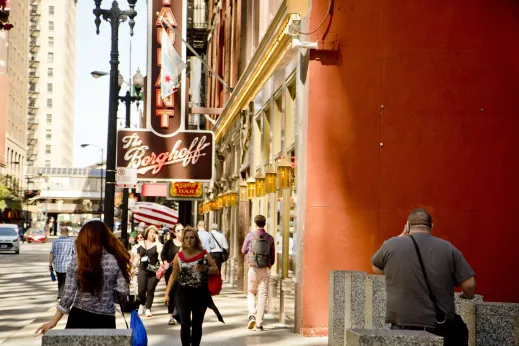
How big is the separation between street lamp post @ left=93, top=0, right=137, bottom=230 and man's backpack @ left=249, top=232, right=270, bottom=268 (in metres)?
4.18

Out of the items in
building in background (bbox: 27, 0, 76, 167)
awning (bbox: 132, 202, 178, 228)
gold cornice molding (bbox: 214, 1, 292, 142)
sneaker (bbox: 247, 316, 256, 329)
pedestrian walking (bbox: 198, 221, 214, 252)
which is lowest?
sneaker (bbox: 247, 316, 256, 329)

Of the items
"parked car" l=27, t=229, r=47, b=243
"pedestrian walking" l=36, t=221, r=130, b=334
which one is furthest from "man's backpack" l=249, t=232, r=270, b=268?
"parked car" l=27, t=229, r=47, b=243

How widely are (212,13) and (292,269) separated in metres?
28.8

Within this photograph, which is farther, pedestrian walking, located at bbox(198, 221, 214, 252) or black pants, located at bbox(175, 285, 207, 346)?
pedestrian walking, located at bbox(198, 221, 214, 252)

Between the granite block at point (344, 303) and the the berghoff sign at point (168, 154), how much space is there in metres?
13.5

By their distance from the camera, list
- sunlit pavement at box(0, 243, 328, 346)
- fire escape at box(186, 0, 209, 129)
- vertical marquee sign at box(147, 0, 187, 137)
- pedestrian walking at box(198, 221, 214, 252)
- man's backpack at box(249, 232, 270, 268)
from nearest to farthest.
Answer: sunlit pavement at box(0, 243, 328, 346) < man's backpack at box(249, 232, 270, 268) < pedestrian walking at box(198, 221, 214, 252) < vertical marquee sign at box(147, 0, 187, 137) < fire escape at box(186, 0, 209, 129)

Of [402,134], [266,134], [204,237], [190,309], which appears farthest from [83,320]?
[266,134]

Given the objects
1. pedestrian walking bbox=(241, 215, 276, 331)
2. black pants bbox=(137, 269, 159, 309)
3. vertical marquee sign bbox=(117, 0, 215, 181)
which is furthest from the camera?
vertical marquee sign bbox=(117, 0, 215, 181)

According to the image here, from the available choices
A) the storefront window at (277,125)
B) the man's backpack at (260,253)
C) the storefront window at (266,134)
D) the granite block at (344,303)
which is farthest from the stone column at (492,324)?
the storefront window at (266,134)

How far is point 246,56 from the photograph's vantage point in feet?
92.2

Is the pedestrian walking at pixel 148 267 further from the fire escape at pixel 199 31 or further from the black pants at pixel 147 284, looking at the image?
the fire escape at pixel 199 31

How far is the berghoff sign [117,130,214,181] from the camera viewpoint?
2619 cm

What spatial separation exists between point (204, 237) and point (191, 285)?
1012cm

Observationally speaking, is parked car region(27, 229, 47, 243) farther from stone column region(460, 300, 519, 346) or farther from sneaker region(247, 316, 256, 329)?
stone column region(460, 300, 519, 346)
